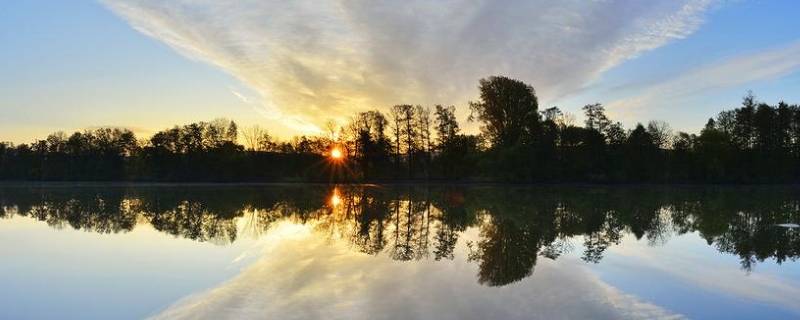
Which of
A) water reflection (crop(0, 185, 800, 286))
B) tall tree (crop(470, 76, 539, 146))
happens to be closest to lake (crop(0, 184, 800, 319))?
water reflection (crop(0, 185, 800, 286))

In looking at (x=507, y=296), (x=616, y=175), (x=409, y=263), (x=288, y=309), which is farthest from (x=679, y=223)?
(x=616, y=175)

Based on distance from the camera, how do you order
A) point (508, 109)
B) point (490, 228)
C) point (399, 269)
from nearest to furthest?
point (399, 269) < point (490, 228) < point (508, 109)

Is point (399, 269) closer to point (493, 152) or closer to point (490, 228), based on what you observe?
point (490, 228)

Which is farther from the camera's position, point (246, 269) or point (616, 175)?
point (616, 175)

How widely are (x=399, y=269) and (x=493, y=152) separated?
54.6 metres

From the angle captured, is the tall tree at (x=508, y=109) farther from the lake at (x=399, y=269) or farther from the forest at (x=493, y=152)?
the lake at (x=399, y=269)

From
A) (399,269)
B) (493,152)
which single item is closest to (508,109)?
(493,152)

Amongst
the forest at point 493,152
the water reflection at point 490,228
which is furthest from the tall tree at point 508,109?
the water reflection at point 490,228

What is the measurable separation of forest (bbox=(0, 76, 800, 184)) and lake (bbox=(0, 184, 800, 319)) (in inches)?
1741

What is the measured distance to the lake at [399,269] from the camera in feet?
25.7

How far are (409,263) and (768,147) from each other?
82062 millimetres

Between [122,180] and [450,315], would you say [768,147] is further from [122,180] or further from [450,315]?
[122,180]

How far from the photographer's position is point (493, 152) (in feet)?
210

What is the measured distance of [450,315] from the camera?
7.31 meters
